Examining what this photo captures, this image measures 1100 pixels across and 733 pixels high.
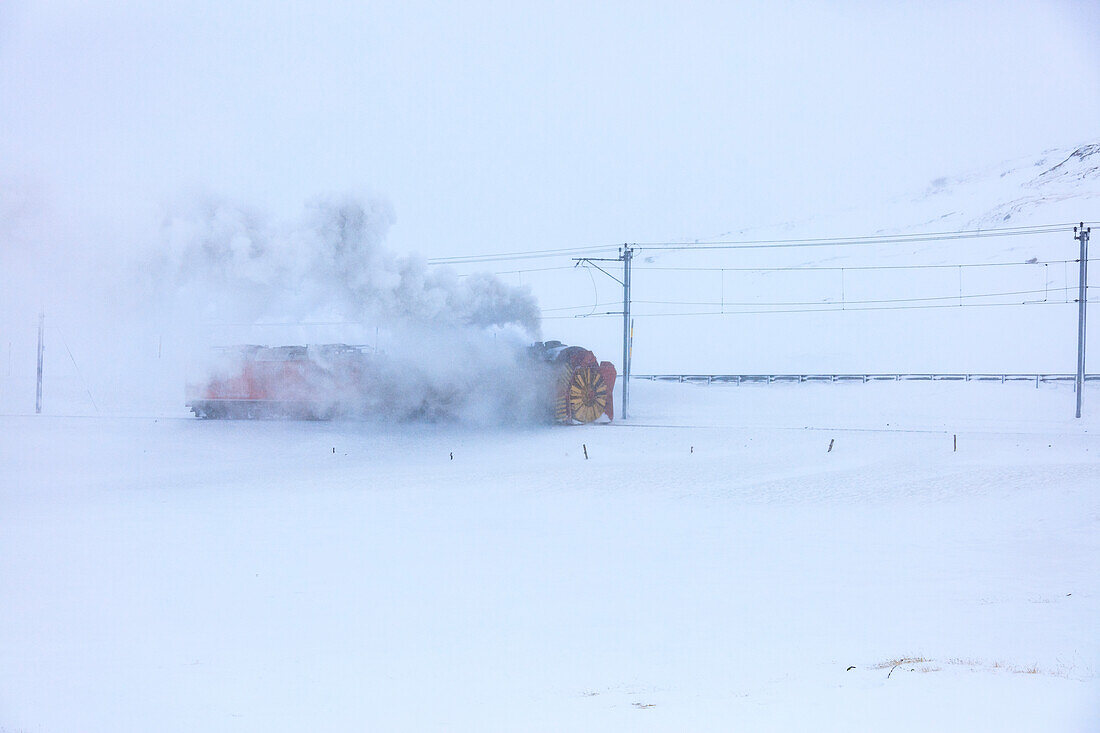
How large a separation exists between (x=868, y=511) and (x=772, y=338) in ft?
189

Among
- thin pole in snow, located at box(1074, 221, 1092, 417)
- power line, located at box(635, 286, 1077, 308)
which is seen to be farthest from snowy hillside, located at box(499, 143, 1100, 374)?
thin pole in snow, located at box(1074, 221, 1092, 417)

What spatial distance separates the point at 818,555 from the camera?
13430 millimetres

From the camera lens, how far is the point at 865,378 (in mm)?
50062

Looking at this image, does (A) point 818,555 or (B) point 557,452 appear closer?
(A) point 818,555

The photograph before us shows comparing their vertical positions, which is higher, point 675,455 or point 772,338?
point 772,338

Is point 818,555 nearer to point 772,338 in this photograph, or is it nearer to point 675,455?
point 675,455

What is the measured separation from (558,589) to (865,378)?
140 ft

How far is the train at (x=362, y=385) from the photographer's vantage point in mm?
32938

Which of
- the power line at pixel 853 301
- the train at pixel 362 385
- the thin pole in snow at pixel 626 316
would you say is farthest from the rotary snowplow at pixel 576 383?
the power line at pixel 853 301

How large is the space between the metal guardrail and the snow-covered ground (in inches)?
836

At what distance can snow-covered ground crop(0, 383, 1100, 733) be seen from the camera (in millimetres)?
6688

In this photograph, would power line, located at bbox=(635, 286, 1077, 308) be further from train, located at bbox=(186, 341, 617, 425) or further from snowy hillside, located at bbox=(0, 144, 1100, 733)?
train, located at bbox=(186, 341, 617, 425)

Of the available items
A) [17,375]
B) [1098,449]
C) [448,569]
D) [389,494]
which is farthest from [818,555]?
[17,375]

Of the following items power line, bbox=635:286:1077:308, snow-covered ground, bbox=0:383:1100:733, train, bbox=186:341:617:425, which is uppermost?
power line, bbox=635:286:1077:308
